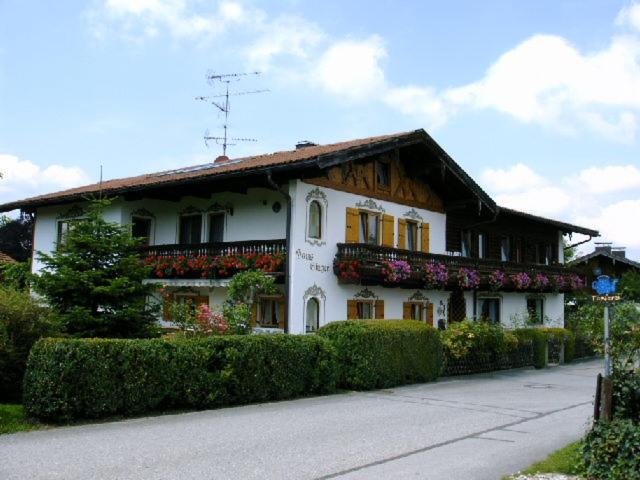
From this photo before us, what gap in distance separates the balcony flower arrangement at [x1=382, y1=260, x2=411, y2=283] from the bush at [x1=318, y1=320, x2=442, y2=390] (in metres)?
3.37

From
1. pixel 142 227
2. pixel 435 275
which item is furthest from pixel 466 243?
pixel 142 227

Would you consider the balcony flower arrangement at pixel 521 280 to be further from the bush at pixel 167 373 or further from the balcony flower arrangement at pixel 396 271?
the bush at pixel 167 373

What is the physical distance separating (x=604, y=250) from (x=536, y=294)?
48.1ft

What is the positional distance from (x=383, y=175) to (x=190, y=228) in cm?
688

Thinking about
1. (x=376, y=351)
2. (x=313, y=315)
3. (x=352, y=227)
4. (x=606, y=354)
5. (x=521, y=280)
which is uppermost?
(x=352, y=227)

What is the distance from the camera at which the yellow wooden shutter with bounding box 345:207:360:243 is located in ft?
72.4

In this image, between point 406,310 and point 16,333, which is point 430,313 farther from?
point 16,333

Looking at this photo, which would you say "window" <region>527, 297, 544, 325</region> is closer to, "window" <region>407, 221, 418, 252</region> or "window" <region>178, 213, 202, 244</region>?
"window" <region>407, 221, 418, 252</region>

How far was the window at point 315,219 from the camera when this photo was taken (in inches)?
821

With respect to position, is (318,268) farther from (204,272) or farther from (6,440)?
(6,440)

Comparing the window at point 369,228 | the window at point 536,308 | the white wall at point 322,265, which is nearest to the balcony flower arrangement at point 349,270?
the white wall at point 322,265

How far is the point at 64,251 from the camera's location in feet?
49.0

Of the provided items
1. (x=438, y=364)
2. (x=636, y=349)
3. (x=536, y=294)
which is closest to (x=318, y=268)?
(x=438, y=364)

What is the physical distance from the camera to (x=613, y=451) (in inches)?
300
